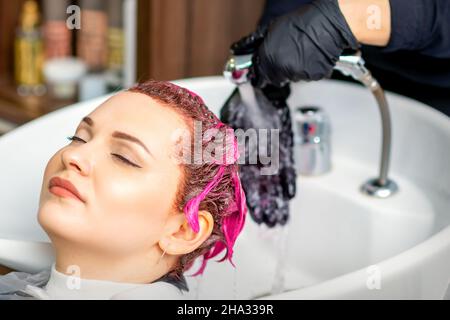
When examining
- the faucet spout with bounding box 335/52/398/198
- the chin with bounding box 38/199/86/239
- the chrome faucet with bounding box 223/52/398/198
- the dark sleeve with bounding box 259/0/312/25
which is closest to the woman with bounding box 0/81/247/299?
the chin with bounding box 38/199/86/239

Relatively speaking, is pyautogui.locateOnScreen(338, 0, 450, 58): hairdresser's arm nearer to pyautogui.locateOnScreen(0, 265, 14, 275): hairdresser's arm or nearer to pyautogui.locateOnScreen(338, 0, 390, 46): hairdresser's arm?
pyautogui.locateOnScreen(338, 0, 390, 46): hairdresser's arm

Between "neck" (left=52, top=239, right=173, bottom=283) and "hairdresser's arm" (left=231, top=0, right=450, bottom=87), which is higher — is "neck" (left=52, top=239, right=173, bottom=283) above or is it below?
below

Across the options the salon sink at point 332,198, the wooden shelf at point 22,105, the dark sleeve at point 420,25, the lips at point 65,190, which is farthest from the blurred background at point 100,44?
the lips at point 65,190

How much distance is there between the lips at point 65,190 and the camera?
832 millimetres

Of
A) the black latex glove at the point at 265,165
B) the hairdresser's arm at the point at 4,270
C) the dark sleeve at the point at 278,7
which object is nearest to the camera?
the hairdresser's arm at the point at 4,270

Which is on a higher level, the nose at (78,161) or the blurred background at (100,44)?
the nose at (78,161)

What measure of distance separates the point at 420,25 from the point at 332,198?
331mm

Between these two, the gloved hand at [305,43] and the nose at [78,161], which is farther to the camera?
the gloved hand at [305,43]

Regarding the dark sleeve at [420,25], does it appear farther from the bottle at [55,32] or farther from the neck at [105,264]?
the bottle at [55,32]

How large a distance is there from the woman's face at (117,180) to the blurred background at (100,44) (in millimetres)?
782

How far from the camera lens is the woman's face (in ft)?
2.73

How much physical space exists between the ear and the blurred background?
0.81 meters

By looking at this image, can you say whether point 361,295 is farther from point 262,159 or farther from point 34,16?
point 34,16
